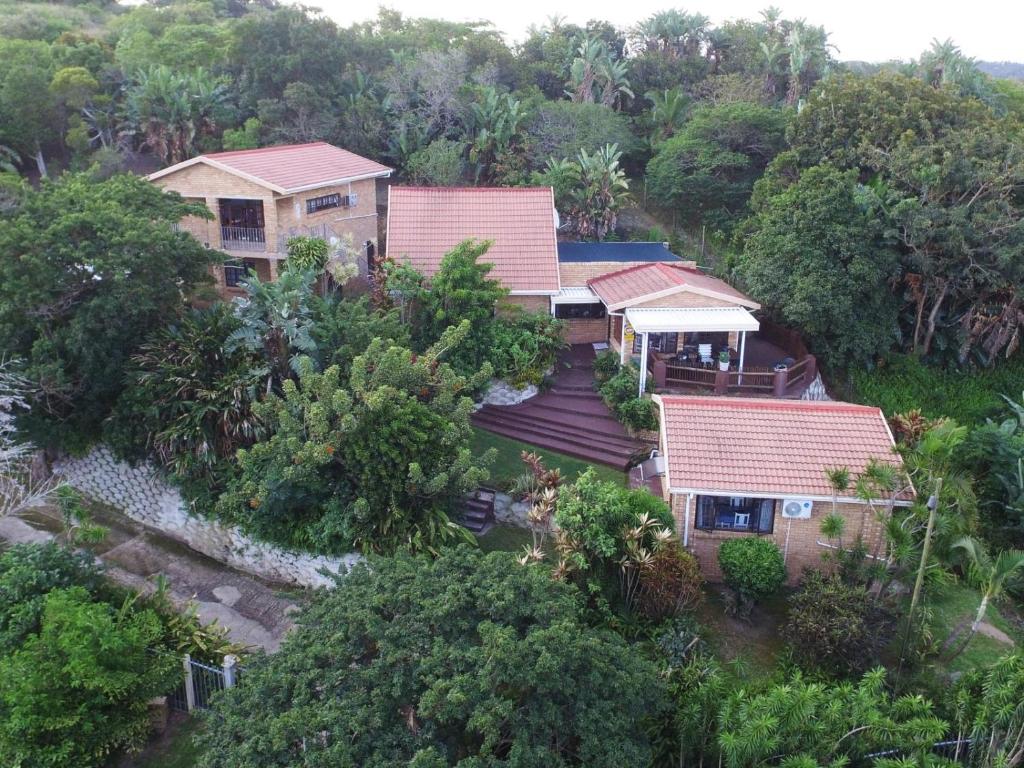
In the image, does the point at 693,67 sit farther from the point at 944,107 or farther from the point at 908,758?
the point at 908,758

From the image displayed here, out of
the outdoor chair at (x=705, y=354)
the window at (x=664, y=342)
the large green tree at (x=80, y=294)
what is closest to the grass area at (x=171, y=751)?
the large green tree at (x=80, y=294)

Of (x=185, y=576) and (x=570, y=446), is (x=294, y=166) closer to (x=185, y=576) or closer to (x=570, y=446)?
(x=570, y=446)

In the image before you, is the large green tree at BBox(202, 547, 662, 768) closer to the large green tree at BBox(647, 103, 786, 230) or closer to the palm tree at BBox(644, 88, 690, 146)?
the large green tree at BBox(647, 103, 786, 230)

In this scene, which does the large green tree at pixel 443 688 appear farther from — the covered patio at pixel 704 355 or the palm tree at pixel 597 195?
the palm tree at pixel 597 195

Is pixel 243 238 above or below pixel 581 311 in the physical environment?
above

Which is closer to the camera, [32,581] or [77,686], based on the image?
[77,686]

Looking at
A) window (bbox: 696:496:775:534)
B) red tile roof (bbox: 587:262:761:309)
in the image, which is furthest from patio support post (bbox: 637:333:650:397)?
window (bbox: 696:496:775:534)

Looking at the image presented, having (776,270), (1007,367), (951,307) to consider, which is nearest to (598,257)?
(776,270)


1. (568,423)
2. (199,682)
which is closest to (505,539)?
(568,423)
